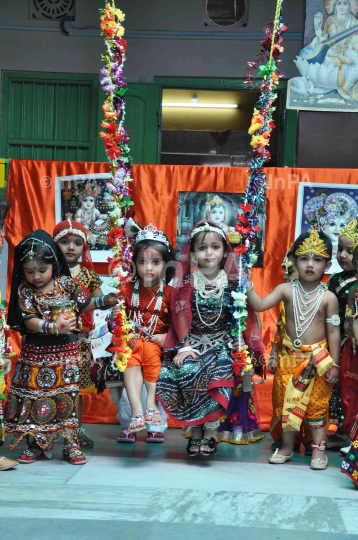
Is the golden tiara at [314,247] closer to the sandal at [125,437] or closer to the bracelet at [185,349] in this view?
the bracelet at [185,349]

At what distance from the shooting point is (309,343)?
381 cm

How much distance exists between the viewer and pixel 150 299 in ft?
13.2

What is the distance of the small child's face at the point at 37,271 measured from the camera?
3.61 m

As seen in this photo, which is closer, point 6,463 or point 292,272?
point 6,463

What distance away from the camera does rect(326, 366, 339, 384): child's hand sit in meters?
3.70

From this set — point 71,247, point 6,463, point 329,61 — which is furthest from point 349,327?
point 329,61

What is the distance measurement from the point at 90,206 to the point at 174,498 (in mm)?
2837

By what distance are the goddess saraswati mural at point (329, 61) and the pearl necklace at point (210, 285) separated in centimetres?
263

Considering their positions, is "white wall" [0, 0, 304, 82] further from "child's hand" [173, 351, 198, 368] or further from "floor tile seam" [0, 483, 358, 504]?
"floor tile seam" [0, 483, 358, 504]

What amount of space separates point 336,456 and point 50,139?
4183 mm

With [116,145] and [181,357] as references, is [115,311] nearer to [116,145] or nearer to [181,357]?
[181,357]

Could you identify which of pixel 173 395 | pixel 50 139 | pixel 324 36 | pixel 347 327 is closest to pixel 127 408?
pixel 173 395

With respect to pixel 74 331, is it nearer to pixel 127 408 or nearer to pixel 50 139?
pixel 127 408

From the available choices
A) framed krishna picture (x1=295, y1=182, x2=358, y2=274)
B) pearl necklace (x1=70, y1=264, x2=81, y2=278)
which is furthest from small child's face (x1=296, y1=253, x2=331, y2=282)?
pearl necklace (x1=70, y1=264, x2=81, y2=278)
